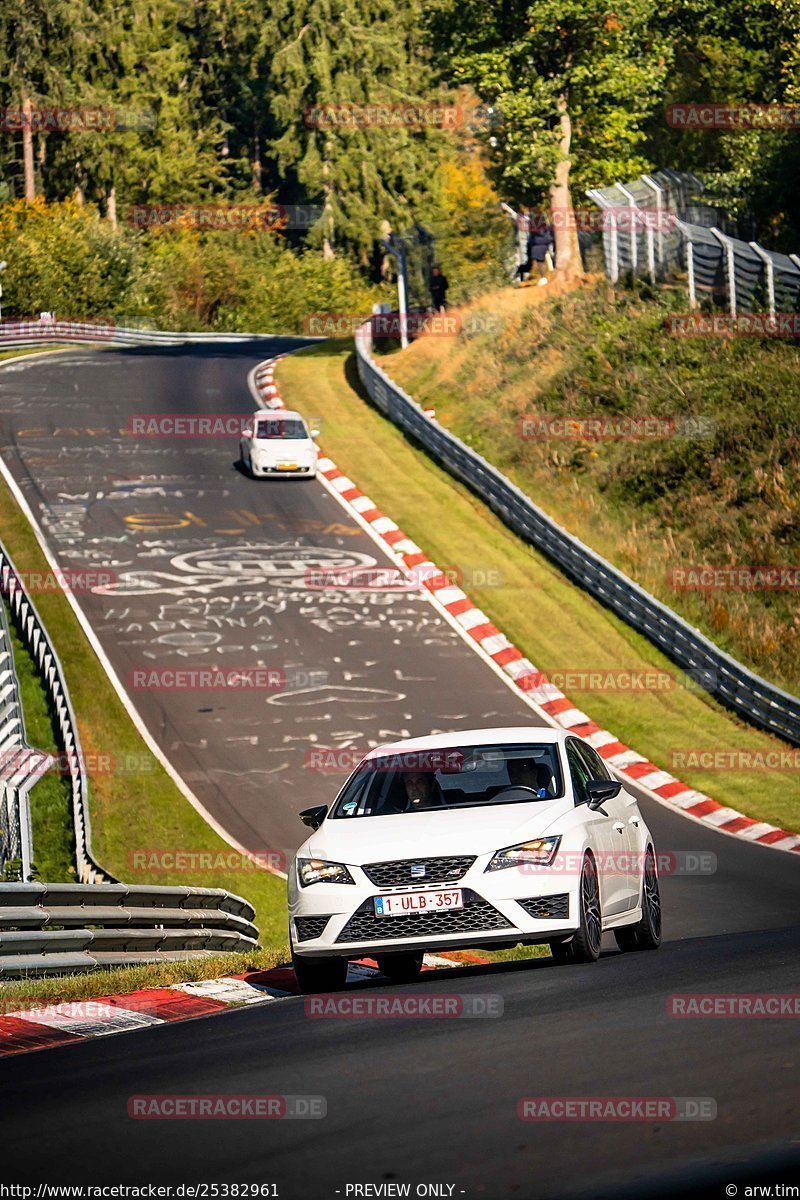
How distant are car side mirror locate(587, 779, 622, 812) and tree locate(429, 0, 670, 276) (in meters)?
39.4

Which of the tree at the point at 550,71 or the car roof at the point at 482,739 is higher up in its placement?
the tree at the point at 550,71

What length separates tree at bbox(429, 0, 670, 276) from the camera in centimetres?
4856

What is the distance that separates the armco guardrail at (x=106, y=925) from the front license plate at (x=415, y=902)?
2.74 meters

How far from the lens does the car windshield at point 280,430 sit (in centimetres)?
3725

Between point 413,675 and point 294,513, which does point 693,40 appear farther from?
point 413,675

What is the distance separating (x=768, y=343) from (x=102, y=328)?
33.4 m

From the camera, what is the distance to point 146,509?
3541 centimetres

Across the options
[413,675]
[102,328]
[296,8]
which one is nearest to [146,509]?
[413,675]
